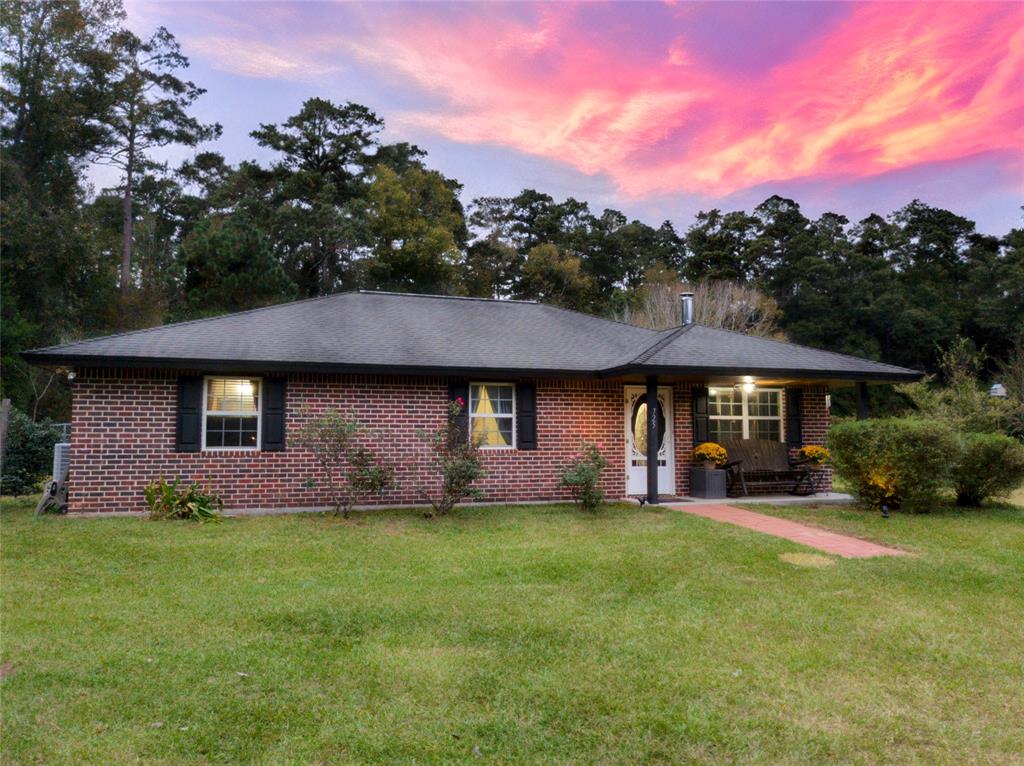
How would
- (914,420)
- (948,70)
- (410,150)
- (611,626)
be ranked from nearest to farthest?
(611,626), (914,420), (948,70), (410,150)

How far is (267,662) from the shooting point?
4.34 m

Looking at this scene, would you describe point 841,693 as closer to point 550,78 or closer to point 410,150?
point 550,78

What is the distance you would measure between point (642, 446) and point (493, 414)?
3172 mm

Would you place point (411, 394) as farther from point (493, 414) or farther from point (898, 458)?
point (898, 458)

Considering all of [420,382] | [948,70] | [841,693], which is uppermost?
[948,70]

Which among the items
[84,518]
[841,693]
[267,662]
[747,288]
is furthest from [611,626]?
[747,288]

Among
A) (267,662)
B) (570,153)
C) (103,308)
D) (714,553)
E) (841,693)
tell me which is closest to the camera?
(841,693)

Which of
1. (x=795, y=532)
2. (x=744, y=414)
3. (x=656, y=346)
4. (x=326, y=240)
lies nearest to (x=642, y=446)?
(x=656, y=346)

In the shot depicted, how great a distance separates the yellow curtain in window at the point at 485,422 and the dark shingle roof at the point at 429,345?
2.49 ft

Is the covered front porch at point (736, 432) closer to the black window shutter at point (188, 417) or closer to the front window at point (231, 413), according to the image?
the front window at point (231, 413)

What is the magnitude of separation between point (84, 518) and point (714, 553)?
29.3ft

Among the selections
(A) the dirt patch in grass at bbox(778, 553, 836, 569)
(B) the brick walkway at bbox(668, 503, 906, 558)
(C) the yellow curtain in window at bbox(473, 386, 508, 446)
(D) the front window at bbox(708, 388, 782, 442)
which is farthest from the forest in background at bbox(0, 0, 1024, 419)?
(A) the dirt patch in grass at bbox(778, 553, 836, 569)

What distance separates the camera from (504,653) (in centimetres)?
456

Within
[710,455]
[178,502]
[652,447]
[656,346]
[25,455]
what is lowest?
[178,502]
